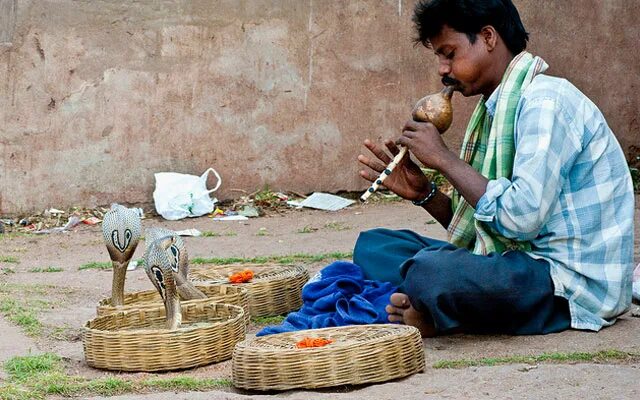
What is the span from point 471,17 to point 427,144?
1.57 feet

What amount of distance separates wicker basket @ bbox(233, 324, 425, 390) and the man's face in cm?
104

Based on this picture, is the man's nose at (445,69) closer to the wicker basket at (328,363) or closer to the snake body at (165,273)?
the wicker basket at (328,363)

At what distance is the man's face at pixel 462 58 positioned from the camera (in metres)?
4.14

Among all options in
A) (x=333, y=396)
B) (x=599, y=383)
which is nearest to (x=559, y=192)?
(x=599, y=383)

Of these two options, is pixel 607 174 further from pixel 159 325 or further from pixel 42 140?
pixel 42 140

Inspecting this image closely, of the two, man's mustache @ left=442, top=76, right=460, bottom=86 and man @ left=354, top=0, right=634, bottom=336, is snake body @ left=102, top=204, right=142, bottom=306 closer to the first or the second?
man @ left=354, top=0, right=634, bottom=336

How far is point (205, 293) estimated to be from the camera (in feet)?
15.4

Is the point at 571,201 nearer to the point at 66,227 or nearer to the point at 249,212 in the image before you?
the point at 249,212

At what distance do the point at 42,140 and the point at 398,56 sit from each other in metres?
2.69

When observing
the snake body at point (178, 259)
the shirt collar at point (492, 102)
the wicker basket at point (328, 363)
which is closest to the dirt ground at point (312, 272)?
the wicker basket at point (328, 363)

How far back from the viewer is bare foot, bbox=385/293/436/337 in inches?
164

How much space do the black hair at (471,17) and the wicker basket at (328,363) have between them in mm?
1164

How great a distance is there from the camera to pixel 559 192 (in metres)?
4.01

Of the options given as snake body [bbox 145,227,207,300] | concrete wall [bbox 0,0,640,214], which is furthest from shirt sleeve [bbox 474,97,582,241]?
concrete wall [bbox 0,0,640,214]
